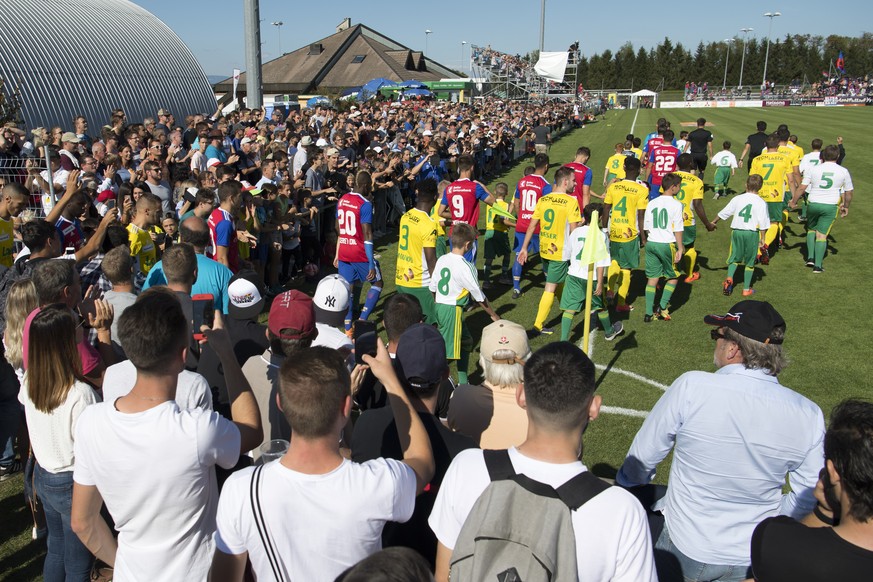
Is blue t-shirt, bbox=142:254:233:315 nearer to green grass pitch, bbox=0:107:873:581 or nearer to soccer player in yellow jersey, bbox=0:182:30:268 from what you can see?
soccer player in yellow jersey, bbox=0:182:30:268

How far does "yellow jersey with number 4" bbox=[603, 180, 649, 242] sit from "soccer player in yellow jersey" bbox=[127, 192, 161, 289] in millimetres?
6047

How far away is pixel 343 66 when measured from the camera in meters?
69.9

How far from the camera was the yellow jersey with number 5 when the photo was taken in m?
11.8

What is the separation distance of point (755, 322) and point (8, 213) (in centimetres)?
679

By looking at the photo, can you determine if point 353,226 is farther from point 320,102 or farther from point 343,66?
point 343,66

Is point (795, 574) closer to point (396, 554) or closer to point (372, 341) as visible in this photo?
point (396, 554)

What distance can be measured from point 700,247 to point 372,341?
1131 centimetres

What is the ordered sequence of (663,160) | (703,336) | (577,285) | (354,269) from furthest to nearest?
(663,160), (354,269), (703,336), (577,285)

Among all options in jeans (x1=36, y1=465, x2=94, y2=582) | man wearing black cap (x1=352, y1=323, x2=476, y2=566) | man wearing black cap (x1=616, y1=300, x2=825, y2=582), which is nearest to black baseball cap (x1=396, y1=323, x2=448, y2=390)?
man wearing black cap (x1=352, y1=323, x2=476, y2=566)

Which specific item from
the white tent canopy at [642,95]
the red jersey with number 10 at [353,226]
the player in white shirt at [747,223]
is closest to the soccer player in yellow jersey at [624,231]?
the player in white shirt at [747,223]

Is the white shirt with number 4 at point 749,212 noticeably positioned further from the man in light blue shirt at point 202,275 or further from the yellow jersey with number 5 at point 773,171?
the man in light blue shirt at point 202,275

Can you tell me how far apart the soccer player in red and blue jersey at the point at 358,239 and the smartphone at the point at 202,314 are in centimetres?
408

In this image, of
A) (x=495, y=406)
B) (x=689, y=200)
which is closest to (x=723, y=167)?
(x=689, y=200)

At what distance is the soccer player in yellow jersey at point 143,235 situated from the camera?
22.2 feet
